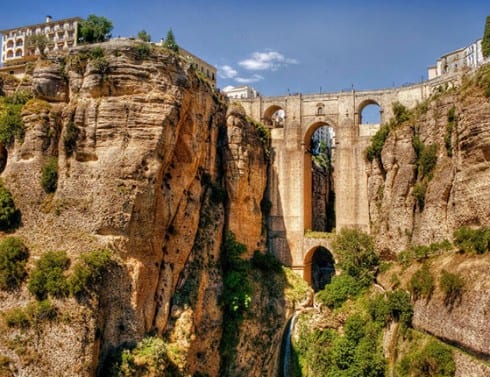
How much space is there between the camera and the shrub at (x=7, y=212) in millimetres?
26344

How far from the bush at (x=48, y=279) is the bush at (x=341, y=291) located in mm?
19158

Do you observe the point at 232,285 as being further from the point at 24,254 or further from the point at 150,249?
the point at 24,254

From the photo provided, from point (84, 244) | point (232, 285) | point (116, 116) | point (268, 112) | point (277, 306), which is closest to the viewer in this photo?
point (84, 244)

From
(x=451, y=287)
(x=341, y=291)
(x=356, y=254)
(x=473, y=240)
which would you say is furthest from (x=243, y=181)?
(x=451, y=287)

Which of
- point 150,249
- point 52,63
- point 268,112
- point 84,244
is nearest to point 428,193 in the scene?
point 268,112

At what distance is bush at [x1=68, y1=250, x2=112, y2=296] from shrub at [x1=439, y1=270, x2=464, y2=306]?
17252 mm

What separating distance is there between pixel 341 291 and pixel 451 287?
1034cm

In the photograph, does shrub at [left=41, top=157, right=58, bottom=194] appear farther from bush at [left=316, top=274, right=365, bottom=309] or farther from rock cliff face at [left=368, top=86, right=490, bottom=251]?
rock cliff face at [left=368, top=86, right=490, bottom=251]

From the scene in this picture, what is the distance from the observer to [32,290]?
23.5 meters

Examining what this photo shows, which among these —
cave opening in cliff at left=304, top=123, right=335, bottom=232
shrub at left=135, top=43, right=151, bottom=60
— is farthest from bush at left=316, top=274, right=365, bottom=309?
shrub at left=135, top=43, right=151, bottom=60

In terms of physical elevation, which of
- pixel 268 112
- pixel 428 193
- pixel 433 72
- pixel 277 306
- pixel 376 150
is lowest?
pixel 277 306

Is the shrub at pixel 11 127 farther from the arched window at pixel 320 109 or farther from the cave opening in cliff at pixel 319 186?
the arched window at pixel 320 109

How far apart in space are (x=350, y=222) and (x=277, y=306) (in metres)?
8.72

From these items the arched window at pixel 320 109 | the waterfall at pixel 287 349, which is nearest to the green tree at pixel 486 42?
the arched window at pixel 320 109
